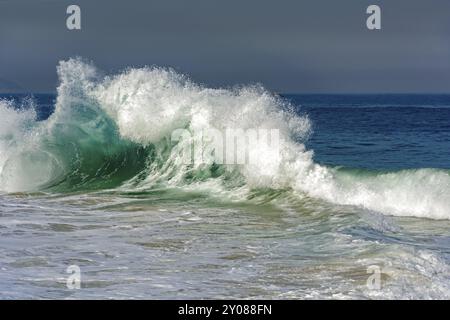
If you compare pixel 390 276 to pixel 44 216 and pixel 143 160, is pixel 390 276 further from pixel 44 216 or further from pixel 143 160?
pixel 143 160

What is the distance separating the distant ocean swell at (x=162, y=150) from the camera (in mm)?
13916

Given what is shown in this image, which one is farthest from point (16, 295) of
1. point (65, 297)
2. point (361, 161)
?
point (361, 161)

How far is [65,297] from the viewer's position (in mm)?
6961

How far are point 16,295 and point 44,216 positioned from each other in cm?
512

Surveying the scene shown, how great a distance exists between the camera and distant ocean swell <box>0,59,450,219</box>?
13.9m

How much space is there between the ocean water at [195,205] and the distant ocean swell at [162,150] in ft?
0.12

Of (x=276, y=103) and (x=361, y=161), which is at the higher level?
(x=276, y=103)

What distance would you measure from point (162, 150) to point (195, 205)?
514cm

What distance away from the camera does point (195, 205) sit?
1397 centimetres
